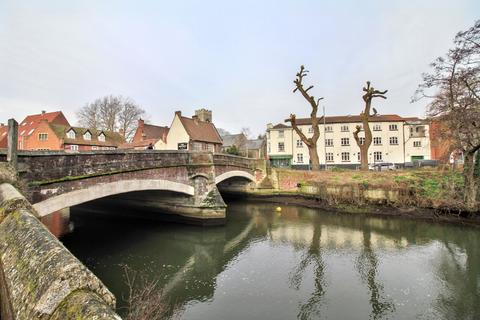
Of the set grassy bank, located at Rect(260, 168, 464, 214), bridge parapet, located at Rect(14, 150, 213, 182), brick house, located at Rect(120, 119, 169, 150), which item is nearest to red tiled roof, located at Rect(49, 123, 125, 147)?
brick house, located at Rect(120, 119, 169, 150)

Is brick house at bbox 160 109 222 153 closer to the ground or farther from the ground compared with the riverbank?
farther from the ground

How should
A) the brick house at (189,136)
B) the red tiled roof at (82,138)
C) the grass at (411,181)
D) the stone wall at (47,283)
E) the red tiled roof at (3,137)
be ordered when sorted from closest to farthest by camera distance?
the stone wall at (47,283), the grass at (411,181), the red tiled roof at (82,138), the brick house at (189,136), the red tiled roof at (3,137)

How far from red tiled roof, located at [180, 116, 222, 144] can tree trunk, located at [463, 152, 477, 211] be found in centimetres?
2708

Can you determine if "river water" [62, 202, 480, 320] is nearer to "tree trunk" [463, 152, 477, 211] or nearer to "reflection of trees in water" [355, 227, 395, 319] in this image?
"reflection of trees in water" [355, 227, 395, 319]

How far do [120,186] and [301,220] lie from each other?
11615 millimetres

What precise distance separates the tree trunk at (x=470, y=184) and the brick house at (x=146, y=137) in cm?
3218

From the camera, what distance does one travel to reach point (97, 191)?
34.0 ft

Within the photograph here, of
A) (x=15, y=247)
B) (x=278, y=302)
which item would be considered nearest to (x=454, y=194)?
(x=278, y=302)

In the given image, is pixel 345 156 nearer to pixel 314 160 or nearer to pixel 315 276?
pixel 314 160

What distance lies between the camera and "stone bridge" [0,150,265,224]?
8516 mm

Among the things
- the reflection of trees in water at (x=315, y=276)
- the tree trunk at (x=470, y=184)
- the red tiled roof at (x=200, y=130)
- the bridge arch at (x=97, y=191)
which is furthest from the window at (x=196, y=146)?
the tree trunk at (x=470, y=184)

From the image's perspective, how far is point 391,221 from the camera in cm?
1738

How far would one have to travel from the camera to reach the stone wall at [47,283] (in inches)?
78.4

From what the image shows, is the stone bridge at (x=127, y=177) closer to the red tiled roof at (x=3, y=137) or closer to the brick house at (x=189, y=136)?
the brick house at (x=189, y=136)
